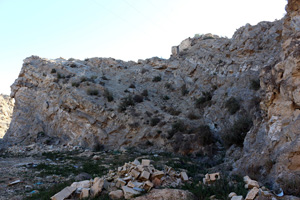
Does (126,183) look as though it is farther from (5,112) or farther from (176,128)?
(5,112)

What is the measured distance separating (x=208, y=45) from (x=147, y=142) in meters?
9.87

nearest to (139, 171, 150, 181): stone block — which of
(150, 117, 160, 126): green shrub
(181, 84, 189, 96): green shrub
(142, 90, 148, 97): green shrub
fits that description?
(150, 117, 160, 126): green shrub

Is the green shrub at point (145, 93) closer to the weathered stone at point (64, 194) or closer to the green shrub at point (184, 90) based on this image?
the green shrub at point (184, 90)

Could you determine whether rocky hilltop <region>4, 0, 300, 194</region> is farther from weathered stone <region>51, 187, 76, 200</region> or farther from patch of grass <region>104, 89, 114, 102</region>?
weathered stone <region>51, 187, 76, 200</region>

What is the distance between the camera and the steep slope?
12.2 meters

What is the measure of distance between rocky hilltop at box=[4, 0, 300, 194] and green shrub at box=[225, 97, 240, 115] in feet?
0.18

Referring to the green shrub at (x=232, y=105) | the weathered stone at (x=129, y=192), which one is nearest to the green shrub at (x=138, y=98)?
the green shrub at (x=232, y=105)

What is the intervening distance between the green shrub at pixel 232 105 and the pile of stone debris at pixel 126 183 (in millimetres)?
6393

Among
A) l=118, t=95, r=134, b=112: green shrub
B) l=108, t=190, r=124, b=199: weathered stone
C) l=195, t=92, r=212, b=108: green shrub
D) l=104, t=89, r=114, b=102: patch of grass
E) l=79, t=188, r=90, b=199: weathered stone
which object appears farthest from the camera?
l=104, t=89, r=114, b=102: patch of grass

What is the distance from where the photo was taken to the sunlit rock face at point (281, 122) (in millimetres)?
5102

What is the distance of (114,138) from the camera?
14.7 meters

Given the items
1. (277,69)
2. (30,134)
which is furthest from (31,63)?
(277,69)

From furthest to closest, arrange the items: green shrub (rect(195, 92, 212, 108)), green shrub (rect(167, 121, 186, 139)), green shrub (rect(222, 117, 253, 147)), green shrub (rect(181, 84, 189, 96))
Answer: green shrub (rect(181, 84, 189, 96)), green shrub (rect(195, 92, 212, 108)), green shrub (rect(167, 121, 186, 139)), green shrub (rect(222, 117, 253, 147))

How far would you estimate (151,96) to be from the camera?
58.9ft
